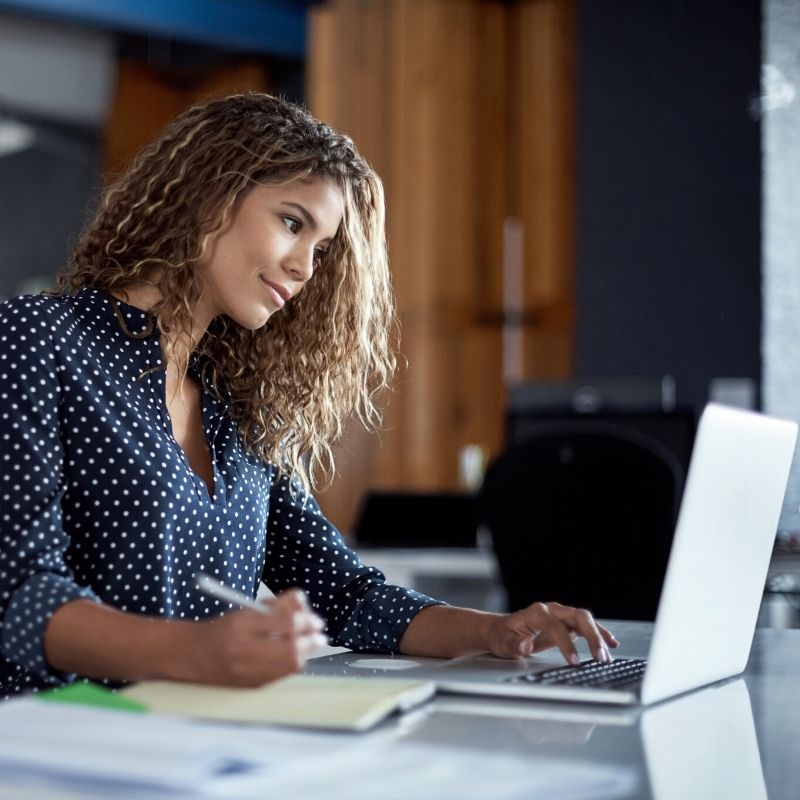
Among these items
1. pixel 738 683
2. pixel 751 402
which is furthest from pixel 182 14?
pixel 738 683

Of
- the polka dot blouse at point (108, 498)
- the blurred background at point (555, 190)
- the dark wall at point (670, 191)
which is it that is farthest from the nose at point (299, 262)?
the dark wall at point (670, 191)

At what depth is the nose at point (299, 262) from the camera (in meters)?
1.42

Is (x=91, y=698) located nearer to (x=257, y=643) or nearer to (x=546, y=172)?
(x=257, y=643)

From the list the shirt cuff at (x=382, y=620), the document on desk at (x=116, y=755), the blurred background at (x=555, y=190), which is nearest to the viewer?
the document on desk at (x=116, y=755)

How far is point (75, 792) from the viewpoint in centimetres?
68

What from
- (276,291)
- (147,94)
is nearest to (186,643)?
(276,291)

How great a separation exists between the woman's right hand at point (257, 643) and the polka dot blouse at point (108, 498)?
0.17m

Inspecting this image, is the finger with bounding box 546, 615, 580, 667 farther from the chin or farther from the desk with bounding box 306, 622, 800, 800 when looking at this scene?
the chin

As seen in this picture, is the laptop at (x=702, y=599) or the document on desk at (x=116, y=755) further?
the laptop at (x=702, y=599)

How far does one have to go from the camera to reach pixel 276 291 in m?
1.43

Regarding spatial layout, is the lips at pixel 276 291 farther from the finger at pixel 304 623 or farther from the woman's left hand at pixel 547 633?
the finger at pixel 304 623

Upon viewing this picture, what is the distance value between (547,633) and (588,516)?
1516 millimetres

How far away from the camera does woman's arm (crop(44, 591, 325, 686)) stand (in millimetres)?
911

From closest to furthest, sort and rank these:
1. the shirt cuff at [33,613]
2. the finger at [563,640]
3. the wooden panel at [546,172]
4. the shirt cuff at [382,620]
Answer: the shirt cuff at [33,613] → the finger at [563,640] → the shirt cuff at [382,620] → the wooden panel at [546,172]
